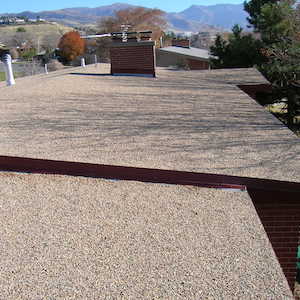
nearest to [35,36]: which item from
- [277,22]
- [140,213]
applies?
[277,22]

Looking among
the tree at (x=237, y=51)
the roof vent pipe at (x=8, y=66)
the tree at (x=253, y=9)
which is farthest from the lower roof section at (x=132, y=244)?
the tree at (x=253, y=9)

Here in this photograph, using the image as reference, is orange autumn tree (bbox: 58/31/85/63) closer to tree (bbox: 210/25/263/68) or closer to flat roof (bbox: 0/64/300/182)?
tree (bbox: 210/25/263/68)

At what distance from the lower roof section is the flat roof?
0.49 m

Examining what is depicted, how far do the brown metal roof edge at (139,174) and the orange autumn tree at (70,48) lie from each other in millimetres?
41519

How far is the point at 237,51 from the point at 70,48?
30274 mm

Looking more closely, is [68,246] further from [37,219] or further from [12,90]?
[12,90]

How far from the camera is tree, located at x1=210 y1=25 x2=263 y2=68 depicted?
59.5 ft

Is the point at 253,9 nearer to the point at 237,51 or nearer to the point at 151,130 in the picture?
the point at 237,51

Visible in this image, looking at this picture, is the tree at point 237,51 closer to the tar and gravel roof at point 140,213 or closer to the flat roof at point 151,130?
the flat roof at point 151,130

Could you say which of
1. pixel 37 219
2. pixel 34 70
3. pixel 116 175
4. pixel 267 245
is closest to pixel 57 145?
pixel 116 175

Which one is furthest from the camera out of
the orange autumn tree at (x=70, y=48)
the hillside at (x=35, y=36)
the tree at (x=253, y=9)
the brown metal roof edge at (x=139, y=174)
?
the hillside at (x=35, y=36)

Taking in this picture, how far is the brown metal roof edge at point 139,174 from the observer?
356cm

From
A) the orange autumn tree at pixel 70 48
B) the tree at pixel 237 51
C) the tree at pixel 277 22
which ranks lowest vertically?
the orange autumn tree at pixel 70 48

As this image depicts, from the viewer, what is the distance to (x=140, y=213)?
3252 mm
